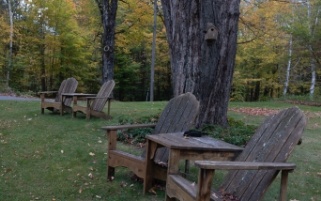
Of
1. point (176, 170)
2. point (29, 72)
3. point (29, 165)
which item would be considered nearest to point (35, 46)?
point (29, 72)

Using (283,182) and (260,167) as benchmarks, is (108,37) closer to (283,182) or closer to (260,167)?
(283,182)

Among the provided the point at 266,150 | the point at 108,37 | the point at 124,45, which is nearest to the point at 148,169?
the point at 266,150

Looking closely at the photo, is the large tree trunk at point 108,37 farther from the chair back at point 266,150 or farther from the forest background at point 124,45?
the chair back at point 266,150

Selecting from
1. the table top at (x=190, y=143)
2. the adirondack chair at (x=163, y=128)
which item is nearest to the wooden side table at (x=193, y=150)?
the table top at (x=190, y=143)

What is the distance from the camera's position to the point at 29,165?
4543mm

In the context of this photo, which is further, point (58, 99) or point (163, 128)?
point (58, 99)

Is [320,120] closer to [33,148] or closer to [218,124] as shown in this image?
[218,124]

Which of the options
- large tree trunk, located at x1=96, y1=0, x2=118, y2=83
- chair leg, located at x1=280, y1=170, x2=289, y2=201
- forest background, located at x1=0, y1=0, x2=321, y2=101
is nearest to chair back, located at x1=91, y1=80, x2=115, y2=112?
large tree trunk, located at x1=96, y1=0, x2=118, y2=83

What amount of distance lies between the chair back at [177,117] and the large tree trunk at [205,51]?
1.97 meters

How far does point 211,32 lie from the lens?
579 cm

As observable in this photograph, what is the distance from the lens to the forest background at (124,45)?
53.0 ft

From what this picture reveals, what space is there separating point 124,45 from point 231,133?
1231 centimetres

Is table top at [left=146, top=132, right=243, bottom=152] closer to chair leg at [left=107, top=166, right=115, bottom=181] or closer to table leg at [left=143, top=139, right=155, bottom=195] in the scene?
table leg at [left=143, top=139, right=155, bottom=195]

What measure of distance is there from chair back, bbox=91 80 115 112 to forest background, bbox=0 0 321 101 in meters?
8.04
